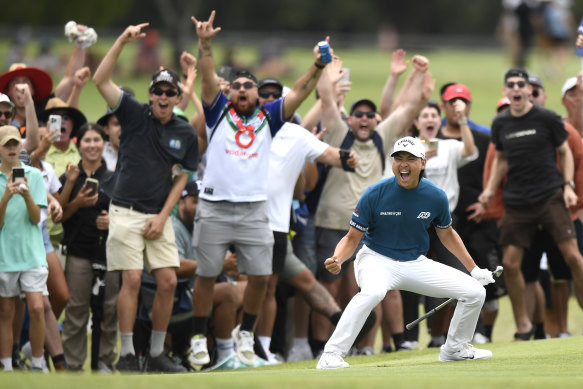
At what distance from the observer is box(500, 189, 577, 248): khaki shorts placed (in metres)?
12.4

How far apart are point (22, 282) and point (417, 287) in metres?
3.62

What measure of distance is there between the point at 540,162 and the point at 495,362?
355cm

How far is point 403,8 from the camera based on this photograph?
56.7 m

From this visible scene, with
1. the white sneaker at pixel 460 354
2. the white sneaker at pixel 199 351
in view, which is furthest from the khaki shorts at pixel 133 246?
the white sneaker at pixel 460 354

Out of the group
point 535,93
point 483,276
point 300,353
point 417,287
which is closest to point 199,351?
point 300,353

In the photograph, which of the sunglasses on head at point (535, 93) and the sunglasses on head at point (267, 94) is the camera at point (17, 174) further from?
the sunglasses on head at point (535, 93)

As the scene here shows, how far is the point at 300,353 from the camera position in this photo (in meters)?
12.5

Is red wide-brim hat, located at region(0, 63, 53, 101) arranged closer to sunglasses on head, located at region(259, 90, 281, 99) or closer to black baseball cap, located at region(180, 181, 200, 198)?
black baseball cap, located at region(180, 181, 200, 198)

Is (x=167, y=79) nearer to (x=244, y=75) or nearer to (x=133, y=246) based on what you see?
(x=244, y=75)

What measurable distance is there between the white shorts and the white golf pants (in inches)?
114

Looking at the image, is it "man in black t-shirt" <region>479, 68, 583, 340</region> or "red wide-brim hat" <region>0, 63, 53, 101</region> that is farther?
"red wide-brim hat" <region>0, 63, 53, 101</region>

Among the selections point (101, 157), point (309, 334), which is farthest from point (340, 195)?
point (101, 157)

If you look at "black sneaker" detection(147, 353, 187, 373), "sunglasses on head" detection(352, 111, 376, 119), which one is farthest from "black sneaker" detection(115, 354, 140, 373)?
"sunglasses on head" detection(352, 111, 376, 119)

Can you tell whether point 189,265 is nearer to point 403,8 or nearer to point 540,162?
point 540,162
